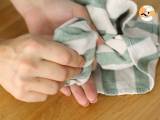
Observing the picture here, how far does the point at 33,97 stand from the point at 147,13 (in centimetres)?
29

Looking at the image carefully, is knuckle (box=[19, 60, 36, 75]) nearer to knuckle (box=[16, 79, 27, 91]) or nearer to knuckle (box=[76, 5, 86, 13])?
knuckle (box=[16, 79, 27, 91])

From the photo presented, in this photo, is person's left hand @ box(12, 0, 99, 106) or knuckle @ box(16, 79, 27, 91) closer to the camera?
knuckle @ box(16, 79, 27, 91)

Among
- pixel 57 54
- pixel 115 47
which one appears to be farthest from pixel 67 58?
pixel 115 47

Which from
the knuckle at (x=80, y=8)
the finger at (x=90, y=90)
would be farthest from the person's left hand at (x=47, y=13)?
the finger at (x=90, y=90)

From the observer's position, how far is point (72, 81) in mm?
599

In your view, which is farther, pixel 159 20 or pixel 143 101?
pixel 159 20

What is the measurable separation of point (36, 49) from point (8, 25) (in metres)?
0.23

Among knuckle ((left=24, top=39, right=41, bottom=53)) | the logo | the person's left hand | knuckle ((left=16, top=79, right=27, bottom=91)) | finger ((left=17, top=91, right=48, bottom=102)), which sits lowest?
finger ((left=17, top=91, right=48, bottom=102))

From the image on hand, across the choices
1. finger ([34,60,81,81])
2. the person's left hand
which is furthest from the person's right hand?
the person's left hand

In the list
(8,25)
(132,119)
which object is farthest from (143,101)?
(8,25)

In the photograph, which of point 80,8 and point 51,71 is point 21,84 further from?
point 80,8

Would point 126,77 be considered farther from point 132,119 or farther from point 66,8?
point 66,8

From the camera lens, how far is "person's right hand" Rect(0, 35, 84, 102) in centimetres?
53

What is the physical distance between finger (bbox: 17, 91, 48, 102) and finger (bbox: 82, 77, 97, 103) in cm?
7
